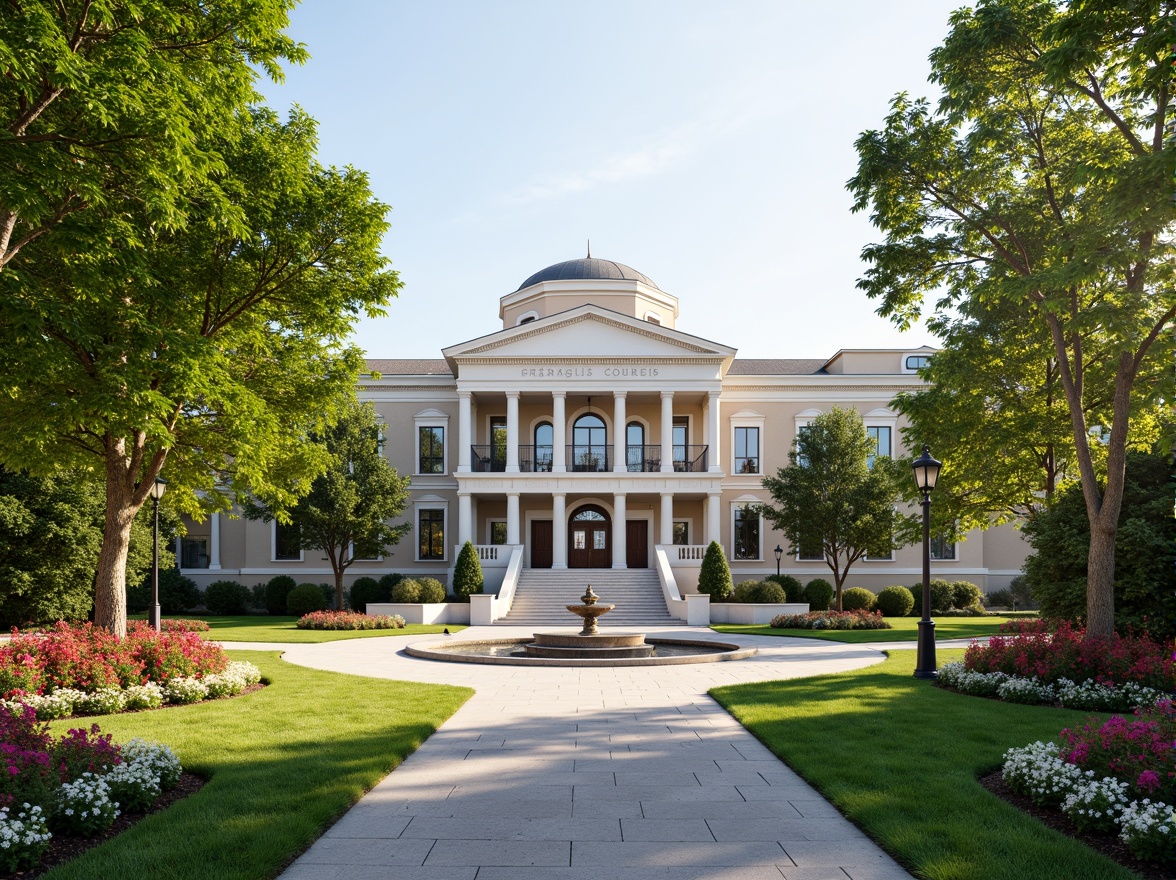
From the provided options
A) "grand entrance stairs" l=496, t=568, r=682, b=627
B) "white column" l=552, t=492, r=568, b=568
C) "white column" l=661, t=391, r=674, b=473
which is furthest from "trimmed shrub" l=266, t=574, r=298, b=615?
"white column" l=661, t=391, r=674, b=473


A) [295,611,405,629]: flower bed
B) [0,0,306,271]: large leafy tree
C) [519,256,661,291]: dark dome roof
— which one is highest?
[519,256,661,291]: dark dome roof

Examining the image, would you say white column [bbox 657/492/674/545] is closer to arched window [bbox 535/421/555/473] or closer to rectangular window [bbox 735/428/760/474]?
rectangular window [bbox 735/428/760/474]

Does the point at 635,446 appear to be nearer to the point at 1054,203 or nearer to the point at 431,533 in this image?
the point at 431,533

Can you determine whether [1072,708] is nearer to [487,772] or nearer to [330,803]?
[487,772]

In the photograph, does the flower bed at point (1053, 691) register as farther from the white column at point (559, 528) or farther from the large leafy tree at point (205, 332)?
the white column at point (559, 528)

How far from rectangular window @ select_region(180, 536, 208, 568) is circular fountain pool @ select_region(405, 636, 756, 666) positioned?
76.5ft

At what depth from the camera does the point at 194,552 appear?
132 ft

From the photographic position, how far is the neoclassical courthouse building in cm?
3622

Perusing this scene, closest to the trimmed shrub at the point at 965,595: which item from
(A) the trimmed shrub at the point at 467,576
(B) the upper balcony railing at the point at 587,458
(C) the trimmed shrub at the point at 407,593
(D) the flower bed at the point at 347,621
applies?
(B) the upper balcony railing at the point at 587,458

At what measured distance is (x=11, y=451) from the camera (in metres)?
13.2

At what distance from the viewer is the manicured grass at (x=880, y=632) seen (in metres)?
24.3

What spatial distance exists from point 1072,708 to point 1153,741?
5.79 meters

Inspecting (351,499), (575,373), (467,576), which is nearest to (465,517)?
(467,576)

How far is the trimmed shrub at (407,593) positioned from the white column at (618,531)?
8.62m
